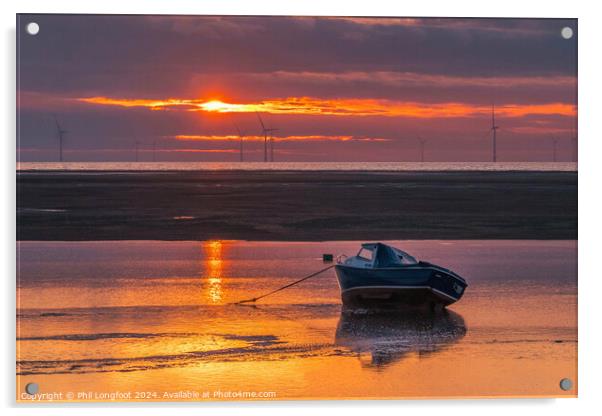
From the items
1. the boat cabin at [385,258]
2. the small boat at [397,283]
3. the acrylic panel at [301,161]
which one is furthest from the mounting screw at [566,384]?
the boat cabin at [385,258]

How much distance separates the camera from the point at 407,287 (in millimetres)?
12219

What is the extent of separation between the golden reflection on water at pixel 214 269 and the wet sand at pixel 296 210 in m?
1.14

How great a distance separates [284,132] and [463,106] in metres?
2.28

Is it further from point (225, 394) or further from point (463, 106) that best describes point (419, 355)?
point (463, 106)

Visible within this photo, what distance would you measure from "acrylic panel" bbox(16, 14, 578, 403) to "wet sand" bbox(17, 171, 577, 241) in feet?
0.42

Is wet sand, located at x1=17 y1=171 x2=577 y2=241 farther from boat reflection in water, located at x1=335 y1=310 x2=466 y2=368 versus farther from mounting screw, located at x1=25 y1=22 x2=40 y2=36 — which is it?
boat reflection in water, located at x1=335 y1=310 x2=466 y2=368

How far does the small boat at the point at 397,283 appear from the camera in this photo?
12.1 meters

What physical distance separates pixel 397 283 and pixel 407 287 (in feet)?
0.46

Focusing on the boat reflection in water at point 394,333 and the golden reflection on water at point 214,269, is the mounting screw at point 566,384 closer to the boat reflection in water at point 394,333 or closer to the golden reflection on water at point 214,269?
the boat reflection in water at point 394,333

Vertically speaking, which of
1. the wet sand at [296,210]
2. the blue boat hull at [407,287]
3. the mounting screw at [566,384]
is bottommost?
the mounting screw at [566,384]

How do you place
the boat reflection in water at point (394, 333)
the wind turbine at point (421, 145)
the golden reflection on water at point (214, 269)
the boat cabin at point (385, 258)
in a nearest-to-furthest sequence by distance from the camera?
the boat reflection in water at point (394, 333) → the boat cabin at point (385, 258) → the wind turbine at point (421, 145) → the golden reflection on water at point (214, 269)

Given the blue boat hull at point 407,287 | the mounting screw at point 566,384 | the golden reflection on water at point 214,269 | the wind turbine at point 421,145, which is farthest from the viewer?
the golden reflection on water at point 214,269

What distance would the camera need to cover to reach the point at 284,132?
1248cm
